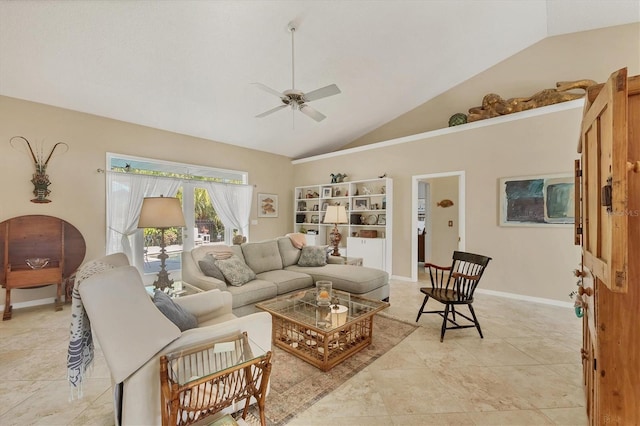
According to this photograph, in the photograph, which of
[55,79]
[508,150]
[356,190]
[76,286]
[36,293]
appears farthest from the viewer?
[356,190]

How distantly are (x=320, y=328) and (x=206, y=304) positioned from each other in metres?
0.99

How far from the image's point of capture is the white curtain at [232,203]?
5.42 metres

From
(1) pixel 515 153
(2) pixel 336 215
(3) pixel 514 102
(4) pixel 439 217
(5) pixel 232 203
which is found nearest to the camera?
(1) pixel 515 153

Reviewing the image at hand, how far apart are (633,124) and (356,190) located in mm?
5207

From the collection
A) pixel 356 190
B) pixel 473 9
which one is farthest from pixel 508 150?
pixel 356 190

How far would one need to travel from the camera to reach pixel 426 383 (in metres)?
2.03

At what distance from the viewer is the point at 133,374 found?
133cm

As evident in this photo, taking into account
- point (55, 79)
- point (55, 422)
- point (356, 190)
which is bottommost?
point (55, 422)

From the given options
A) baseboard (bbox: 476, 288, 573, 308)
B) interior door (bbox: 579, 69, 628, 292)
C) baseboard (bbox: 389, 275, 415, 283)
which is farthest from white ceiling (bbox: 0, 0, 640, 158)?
baseboard (bbox: 476, 288, 573, 308)

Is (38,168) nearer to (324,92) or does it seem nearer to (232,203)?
(232,203)

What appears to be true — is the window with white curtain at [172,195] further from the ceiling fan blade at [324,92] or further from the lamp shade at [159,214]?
the ceiling fan blade at [324,92]

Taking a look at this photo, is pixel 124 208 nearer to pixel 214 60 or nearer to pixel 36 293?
pixel 36 293

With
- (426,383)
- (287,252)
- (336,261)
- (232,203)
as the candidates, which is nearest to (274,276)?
(287,252)

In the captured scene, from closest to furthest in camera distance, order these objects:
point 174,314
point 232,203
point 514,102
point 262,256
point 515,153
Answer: point 174,314 < point 262,256 < point 515,153 < point 514,102 < point 232,203
